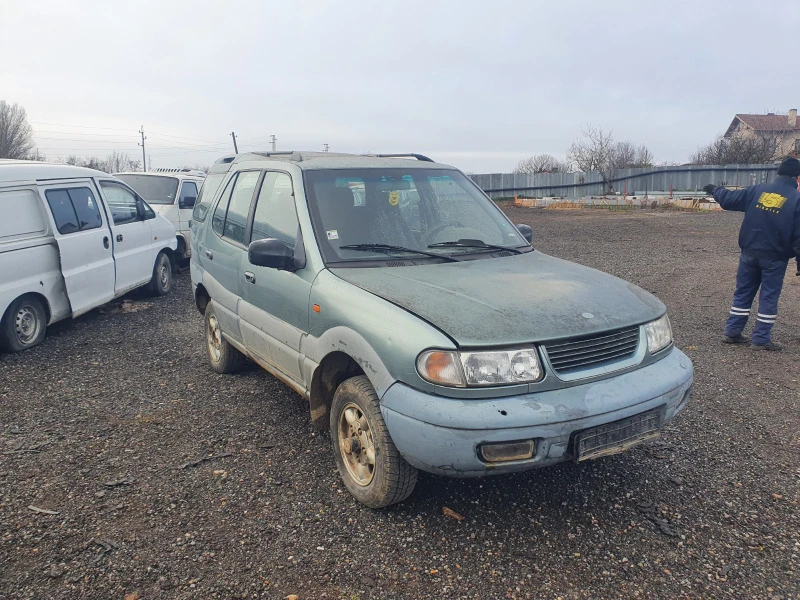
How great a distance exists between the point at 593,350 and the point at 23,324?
5.89m

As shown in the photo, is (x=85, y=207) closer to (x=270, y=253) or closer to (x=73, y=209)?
(x=73, y=209)

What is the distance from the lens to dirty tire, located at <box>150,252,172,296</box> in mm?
9320

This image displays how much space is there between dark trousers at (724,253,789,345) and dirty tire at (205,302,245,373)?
4.97 metres

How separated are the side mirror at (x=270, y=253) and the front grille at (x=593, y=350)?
1645 mm

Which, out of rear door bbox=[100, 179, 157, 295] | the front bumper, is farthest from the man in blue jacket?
rear door bbox=[100, 179, 157, 295]

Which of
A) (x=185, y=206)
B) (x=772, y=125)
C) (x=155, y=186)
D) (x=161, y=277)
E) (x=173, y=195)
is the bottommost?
(x=161, y=277)

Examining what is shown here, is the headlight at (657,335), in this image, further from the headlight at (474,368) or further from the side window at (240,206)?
the side window at (240,206)

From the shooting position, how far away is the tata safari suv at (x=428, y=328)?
2885 millimetres

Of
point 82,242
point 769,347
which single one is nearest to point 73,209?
point 82,242

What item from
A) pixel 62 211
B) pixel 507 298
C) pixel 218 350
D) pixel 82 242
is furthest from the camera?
pixel 82 242

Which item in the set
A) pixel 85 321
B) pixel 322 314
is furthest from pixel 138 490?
pixel 85 321

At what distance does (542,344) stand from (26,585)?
2.54 metres

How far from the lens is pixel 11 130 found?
5484 centimetres

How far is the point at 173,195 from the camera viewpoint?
38.5 feet
